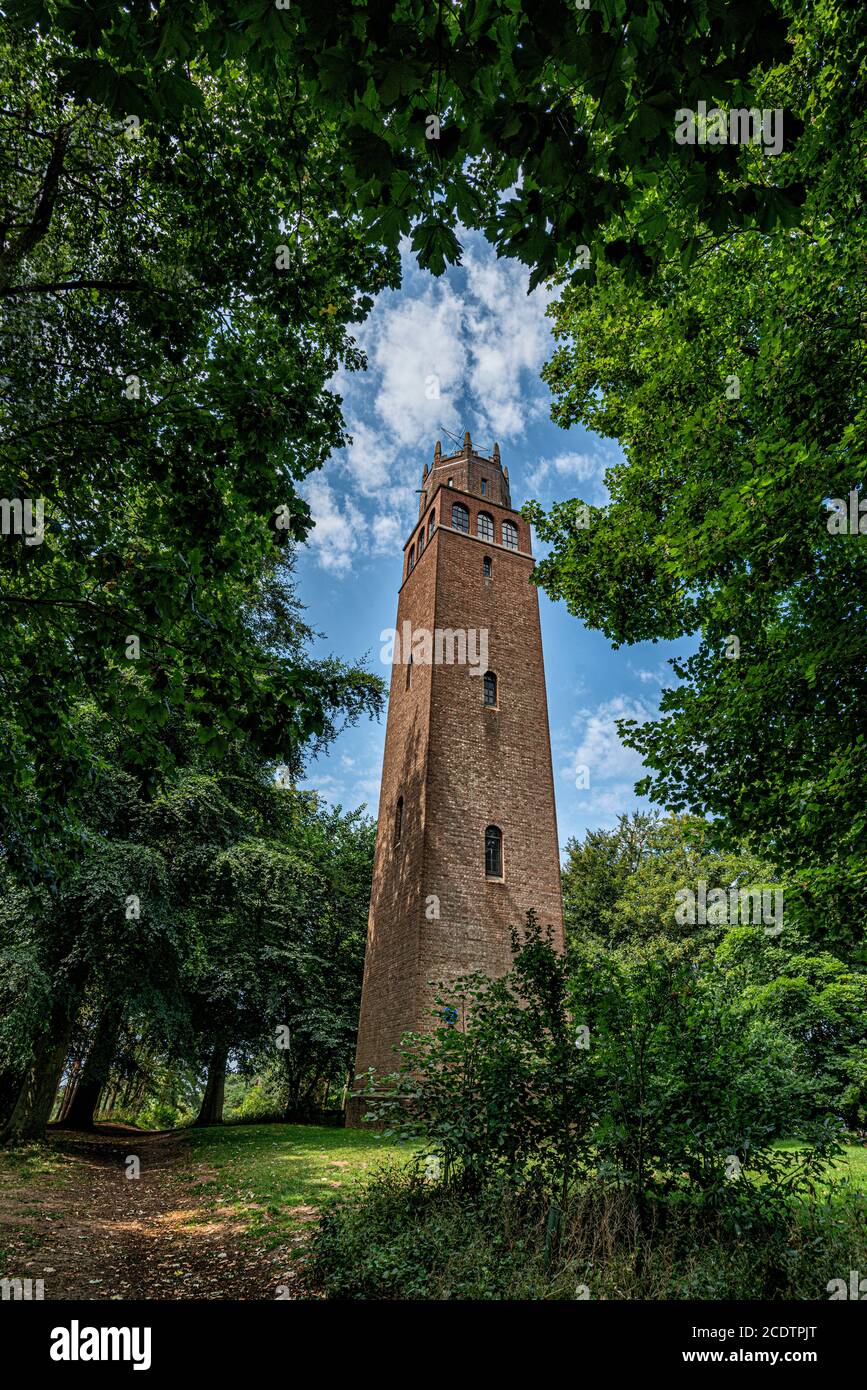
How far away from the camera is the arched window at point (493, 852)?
17203mm

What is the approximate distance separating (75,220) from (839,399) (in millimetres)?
8222

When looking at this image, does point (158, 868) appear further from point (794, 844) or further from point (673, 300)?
point (673, 300)

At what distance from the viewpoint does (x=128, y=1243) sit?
6691 mm

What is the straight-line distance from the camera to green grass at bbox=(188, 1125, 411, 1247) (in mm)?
7262

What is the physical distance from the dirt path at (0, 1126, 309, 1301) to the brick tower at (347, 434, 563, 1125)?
6033 mm

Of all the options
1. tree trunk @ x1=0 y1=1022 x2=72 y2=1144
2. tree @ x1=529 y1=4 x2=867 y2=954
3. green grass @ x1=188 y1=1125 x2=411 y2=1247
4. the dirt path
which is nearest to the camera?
the dirt path

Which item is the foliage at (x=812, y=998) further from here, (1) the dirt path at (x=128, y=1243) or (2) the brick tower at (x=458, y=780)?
(1) the dirt path at (x=128, y=1243)

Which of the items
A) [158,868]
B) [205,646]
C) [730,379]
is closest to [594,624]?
[730,379]

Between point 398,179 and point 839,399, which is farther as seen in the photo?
point 839,399

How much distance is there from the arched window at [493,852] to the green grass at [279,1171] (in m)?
6.53

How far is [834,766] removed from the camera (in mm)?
7102

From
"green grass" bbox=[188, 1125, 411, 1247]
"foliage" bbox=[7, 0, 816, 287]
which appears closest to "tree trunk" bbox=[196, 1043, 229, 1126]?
"green grass" bbox=[188, 1125, 411, 1247]

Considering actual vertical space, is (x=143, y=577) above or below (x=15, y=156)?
below

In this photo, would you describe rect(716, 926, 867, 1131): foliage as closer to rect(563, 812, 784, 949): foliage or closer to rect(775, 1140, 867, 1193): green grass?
rect(775, 1140, 867, 1193): green grass
